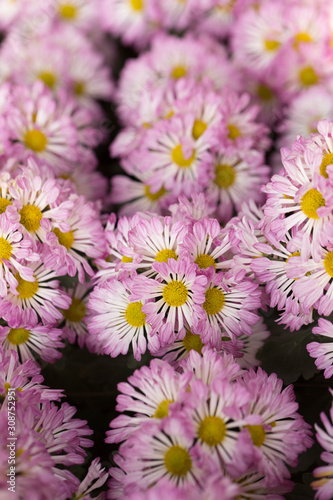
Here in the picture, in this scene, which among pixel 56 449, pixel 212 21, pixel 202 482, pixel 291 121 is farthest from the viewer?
pixel 212 21

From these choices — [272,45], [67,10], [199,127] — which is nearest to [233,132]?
[199,127]

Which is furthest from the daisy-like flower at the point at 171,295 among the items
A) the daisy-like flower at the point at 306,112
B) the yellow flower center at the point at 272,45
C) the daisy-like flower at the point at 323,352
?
the yellow flower center at the point at 272,45

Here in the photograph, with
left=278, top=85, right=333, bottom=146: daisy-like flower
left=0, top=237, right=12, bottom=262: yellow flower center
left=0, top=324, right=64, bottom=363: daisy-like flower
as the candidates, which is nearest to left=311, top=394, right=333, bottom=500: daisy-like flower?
left=0, top=324, right=64, bottom=363: daisy-like flower

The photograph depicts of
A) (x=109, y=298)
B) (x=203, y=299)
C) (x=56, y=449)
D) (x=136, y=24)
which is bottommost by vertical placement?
(x=56, y=449)

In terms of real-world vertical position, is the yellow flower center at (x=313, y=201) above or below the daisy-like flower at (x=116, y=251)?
above

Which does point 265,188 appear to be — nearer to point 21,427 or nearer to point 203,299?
point 203,299

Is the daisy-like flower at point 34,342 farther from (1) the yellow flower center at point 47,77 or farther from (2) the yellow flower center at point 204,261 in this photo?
(1) the yellow flower center at point 47,77

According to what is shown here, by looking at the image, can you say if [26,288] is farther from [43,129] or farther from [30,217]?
[43,129]

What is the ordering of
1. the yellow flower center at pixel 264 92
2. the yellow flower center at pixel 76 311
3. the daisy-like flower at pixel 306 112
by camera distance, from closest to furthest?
the yellow flower center at pixel 76 311 → the daisy-like flower at pixel 306 112 → the yellow flower center at pixel 264 92

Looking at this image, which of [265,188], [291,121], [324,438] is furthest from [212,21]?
[324,438]
